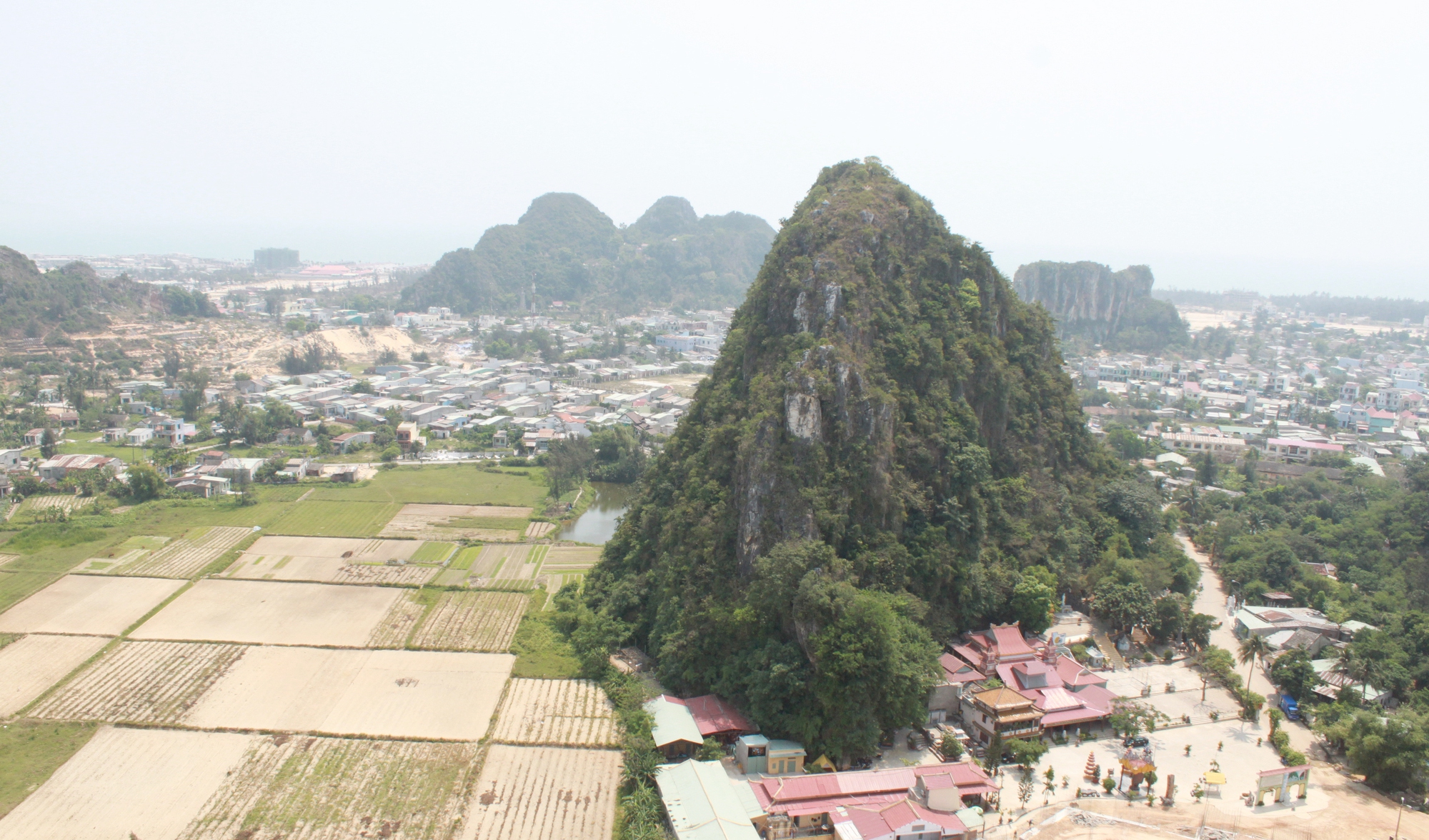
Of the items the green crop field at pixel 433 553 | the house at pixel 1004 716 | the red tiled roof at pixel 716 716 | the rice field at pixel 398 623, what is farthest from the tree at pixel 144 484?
the house at pixel 1004 716

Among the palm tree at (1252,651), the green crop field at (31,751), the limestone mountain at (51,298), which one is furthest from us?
the limestone mountain at (51,298)

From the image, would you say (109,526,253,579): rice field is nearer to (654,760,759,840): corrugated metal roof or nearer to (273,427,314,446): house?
(273,427,314,446): house

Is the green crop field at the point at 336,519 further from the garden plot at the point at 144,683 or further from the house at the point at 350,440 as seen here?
the garden plot at the point at 144,683

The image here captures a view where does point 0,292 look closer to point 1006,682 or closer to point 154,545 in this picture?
point 154,545

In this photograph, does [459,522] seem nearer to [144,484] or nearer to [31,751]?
[144,484]

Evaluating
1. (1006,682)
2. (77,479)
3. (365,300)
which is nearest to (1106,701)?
(1006,682)

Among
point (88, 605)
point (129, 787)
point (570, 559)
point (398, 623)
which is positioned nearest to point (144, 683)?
point (129, 787)

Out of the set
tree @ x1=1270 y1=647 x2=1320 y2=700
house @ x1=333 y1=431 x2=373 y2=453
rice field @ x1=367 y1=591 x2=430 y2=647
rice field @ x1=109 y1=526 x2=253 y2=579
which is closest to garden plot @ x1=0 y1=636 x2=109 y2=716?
rice field @ x1=109 y1=526 x2=253 y2=579

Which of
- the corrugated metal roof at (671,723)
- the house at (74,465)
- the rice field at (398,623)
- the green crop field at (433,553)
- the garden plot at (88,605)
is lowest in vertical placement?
the garden plot at (88,605)
